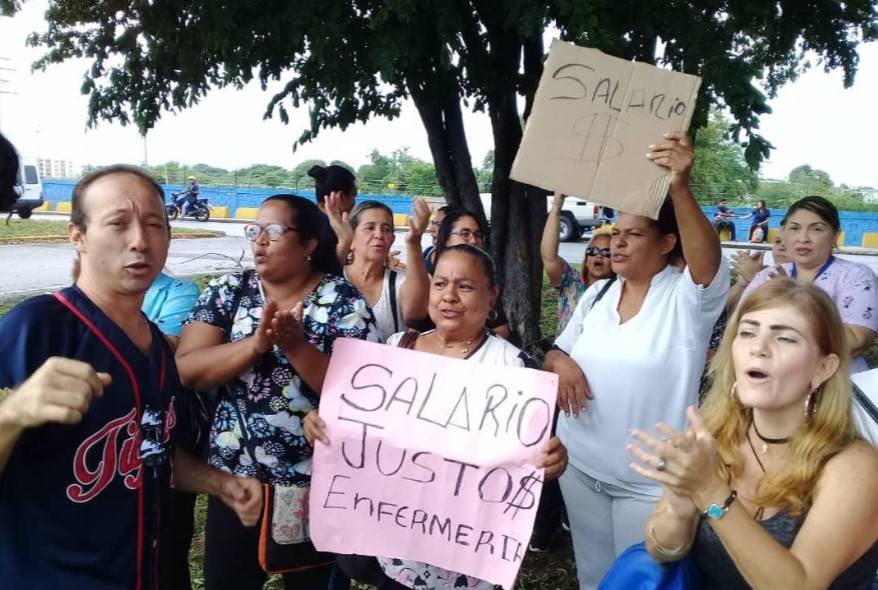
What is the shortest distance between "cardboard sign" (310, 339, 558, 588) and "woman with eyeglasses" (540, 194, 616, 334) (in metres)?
2.07

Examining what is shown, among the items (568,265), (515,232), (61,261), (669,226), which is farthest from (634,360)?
(61,261)

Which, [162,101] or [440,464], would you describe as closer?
[440,464]

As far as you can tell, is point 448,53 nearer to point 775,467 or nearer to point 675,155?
point 675,155

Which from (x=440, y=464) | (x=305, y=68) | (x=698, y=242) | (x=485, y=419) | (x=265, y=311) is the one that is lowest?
(x=440, y=464)

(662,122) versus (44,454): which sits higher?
(662,122)

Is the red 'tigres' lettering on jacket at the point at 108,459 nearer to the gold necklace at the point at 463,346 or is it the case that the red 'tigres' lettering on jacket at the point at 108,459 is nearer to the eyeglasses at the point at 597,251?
the gold necklace at the point at 463,346

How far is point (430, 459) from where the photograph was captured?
6.98 feet

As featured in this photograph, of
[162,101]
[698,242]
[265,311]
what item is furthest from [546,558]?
[162,101]

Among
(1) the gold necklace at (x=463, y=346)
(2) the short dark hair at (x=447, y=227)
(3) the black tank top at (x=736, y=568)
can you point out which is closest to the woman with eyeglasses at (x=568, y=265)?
(2) the short dark hair at (x=447, y=227)

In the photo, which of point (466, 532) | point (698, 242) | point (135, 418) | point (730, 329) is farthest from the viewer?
point (698, 242)

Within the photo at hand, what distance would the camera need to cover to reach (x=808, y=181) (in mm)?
41562

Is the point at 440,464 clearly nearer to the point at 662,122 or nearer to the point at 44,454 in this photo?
the point at 44,454

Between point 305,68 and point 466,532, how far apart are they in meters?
3.96

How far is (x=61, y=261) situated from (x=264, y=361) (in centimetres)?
1451
